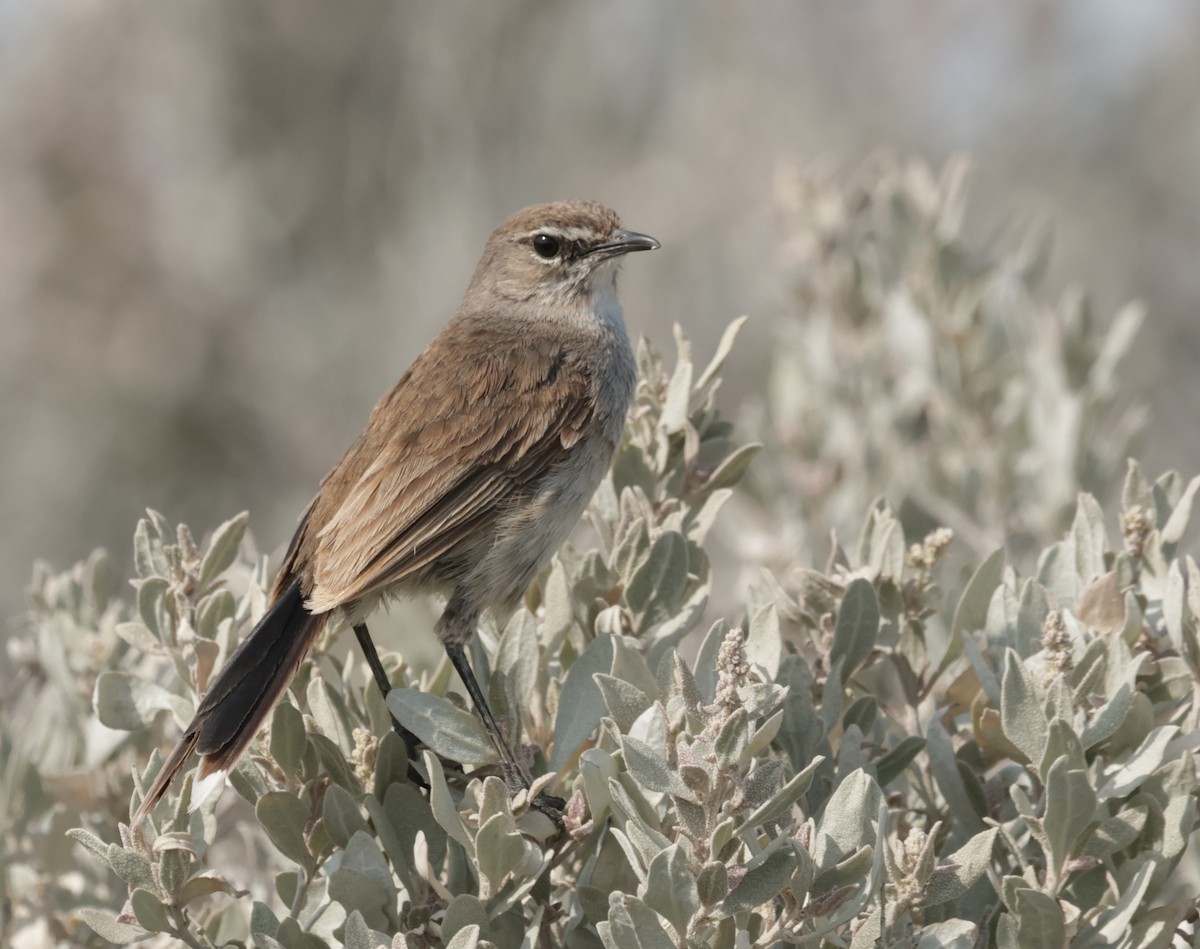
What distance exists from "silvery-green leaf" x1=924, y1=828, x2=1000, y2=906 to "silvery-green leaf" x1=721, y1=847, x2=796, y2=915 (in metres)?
0.30

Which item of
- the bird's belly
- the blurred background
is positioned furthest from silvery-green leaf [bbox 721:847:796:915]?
the blurred background

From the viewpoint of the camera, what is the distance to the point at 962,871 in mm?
2342

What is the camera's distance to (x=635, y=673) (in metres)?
2.49

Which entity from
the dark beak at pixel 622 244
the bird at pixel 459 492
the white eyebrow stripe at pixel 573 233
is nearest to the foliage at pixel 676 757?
the bird at pixel 459 492

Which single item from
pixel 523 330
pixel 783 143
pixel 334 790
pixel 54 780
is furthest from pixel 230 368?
pixel 334 790

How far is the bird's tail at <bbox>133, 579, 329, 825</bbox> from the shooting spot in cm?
272

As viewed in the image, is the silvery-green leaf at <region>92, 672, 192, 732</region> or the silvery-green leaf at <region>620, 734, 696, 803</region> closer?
the silvery-green leaf at <region>620, 734, 696, 803</region>

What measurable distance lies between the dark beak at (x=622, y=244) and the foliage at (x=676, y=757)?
4.18ft

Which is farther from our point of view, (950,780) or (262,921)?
(950,780)

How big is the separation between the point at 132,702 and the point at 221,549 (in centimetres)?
37

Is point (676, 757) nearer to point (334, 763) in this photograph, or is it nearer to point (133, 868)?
point (334, 763)

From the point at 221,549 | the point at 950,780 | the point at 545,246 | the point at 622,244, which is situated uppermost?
the point at 545,246

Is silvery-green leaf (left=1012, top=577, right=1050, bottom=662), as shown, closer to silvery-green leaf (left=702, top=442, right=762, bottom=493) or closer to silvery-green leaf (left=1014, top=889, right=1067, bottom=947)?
silvery-green leaf (left=1014, top=889, right=1067, bottom=947)

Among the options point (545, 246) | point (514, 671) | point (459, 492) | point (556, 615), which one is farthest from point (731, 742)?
point (545, 246)
